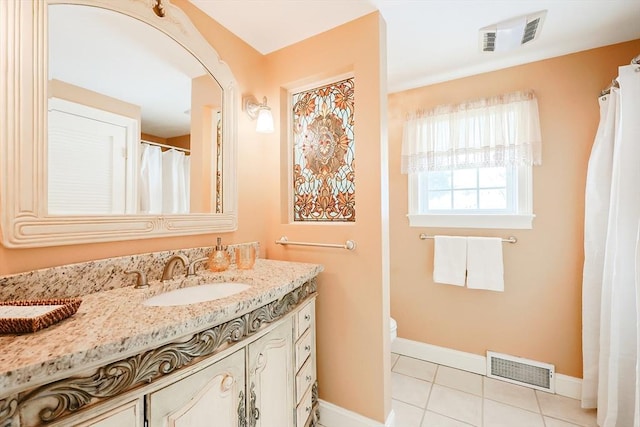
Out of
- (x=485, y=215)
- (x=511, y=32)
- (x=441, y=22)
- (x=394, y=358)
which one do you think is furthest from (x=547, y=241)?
(x=441, y=22)

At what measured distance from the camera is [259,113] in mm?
1686

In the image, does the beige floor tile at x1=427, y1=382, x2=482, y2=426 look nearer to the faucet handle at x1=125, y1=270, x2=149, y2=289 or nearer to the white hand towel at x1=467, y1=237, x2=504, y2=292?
the white hand towel at x1=467, y1=237, x2=504, y2=292

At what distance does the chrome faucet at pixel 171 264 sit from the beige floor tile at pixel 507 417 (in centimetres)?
196

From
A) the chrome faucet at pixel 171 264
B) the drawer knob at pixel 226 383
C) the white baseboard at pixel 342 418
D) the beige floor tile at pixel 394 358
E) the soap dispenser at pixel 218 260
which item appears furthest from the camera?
the beige floor tile at pixel 394 358

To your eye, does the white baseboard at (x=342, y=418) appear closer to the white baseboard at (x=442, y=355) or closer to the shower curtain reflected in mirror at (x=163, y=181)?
the white baseboard at (x=442, y=355)

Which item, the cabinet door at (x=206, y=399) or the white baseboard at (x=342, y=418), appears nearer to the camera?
the cabinet door at (x=206, y=399)

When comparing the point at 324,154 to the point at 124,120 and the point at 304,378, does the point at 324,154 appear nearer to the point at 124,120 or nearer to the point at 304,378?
the point at 124,120

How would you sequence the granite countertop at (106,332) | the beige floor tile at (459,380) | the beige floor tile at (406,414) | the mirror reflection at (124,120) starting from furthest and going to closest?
the beige floor tile at (459,380)
the beige floor tile at (406,414)
the mirror reflection at (124,120)
the granite countertop at (106,332)

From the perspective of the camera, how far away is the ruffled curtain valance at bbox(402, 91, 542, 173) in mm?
1886

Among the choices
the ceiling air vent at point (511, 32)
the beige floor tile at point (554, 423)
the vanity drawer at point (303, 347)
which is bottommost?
the beige floor tile at point (554, 423)

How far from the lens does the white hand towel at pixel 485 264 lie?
1939mm

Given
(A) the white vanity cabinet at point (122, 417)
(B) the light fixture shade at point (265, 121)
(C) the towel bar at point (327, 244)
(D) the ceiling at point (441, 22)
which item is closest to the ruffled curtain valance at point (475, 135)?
(D) the ceiling at point (441, 22)

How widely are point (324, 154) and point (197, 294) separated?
1.09 m

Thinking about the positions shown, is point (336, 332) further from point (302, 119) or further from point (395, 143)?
point (395, 143)
